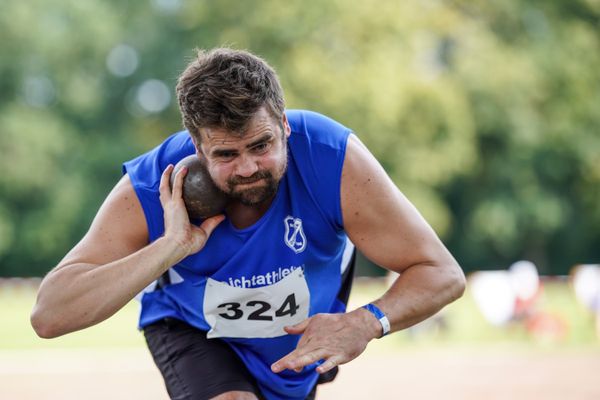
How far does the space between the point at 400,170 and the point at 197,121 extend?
31.7 metres

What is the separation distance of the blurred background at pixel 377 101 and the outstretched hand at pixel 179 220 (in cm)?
2569

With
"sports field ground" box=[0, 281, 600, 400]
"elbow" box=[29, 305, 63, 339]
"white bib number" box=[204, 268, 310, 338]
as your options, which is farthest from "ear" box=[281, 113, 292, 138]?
"sports field ground" box=[0, 281, 600, 400]

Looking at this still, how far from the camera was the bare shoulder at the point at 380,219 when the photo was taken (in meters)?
4.20

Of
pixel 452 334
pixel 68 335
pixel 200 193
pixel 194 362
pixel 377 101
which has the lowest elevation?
pixel 68 335

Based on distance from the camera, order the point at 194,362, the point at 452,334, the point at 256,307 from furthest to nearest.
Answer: the point at 452,334 → the point at 194,362 → the point at 256,307

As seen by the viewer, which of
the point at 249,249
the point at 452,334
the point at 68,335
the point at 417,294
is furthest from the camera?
the point at 68,335

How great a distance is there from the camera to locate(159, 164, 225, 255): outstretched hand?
4.09 m

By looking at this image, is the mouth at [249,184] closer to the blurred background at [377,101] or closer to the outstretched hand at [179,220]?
the outstretched hand at [179,220]

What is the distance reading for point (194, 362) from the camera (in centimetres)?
460

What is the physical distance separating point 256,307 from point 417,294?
797 millimetres

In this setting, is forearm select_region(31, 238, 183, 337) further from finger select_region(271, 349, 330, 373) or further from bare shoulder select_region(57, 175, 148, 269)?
finger select_region(271, 349, 330, 373)

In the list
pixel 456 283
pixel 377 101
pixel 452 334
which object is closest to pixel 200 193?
pixel 456 283

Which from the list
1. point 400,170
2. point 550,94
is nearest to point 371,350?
point 400,170

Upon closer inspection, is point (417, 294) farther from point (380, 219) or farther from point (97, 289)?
point (97, 289)
